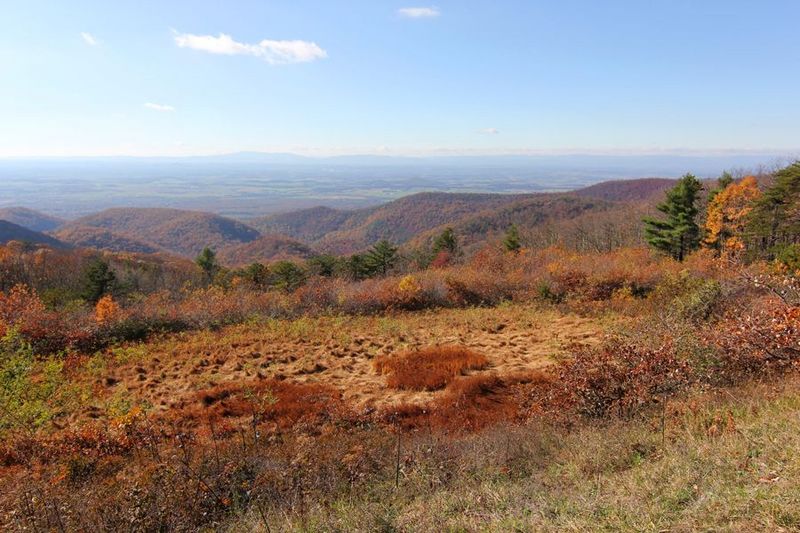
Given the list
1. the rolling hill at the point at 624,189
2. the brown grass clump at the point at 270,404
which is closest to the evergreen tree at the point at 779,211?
the brown grass clump at the point at 270,404

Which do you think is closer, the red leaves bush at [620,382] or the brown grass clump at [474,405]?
the red leaves bush at [620,382]

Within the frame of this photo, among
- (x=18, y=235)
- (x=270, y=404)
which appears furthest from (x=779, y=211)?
(x=18, y=235)

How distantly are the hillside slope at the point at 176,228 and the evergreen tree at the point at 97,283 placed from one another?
377 ft

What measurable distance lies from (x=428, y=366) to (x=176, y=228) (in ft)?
580

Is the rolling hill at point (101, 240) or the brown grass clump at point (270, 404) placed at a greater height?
the brown grass clump at point (270, 404)

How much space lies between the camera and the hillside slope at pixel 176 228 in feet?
495

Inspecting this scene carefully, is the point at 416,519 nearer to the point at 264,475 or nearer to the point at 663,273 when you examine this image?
the point at 264,475

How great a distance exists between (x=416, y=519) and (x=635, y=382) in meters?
4.42

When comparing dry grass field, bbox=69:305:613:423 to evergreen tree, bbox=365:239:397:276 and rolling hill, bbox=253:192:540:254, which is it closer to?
evergreen tree, bbox=365:239:397:276

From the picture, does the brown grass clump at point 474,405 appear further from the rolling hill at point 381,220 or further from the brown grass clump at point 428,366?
the rolling hill at point 381,220

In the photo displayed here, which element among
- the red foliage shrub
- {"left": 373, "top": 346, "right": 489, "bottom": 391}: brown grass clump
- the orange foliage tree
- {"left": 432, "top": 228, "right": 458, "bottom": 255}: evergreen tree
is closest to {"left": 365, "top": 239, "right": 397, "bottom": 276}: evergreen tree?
{"left": 432, "top": 228, "right": 458, "bottom": 255}: evergreen tree

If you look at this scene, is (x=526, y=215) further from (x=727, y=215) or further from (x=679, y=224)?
(x=679, y=224)

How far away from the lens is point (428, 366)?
10359mm

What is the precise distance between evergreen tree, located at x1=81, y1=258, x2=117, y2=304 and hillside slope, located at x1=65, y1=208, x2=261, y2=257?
115 meters
